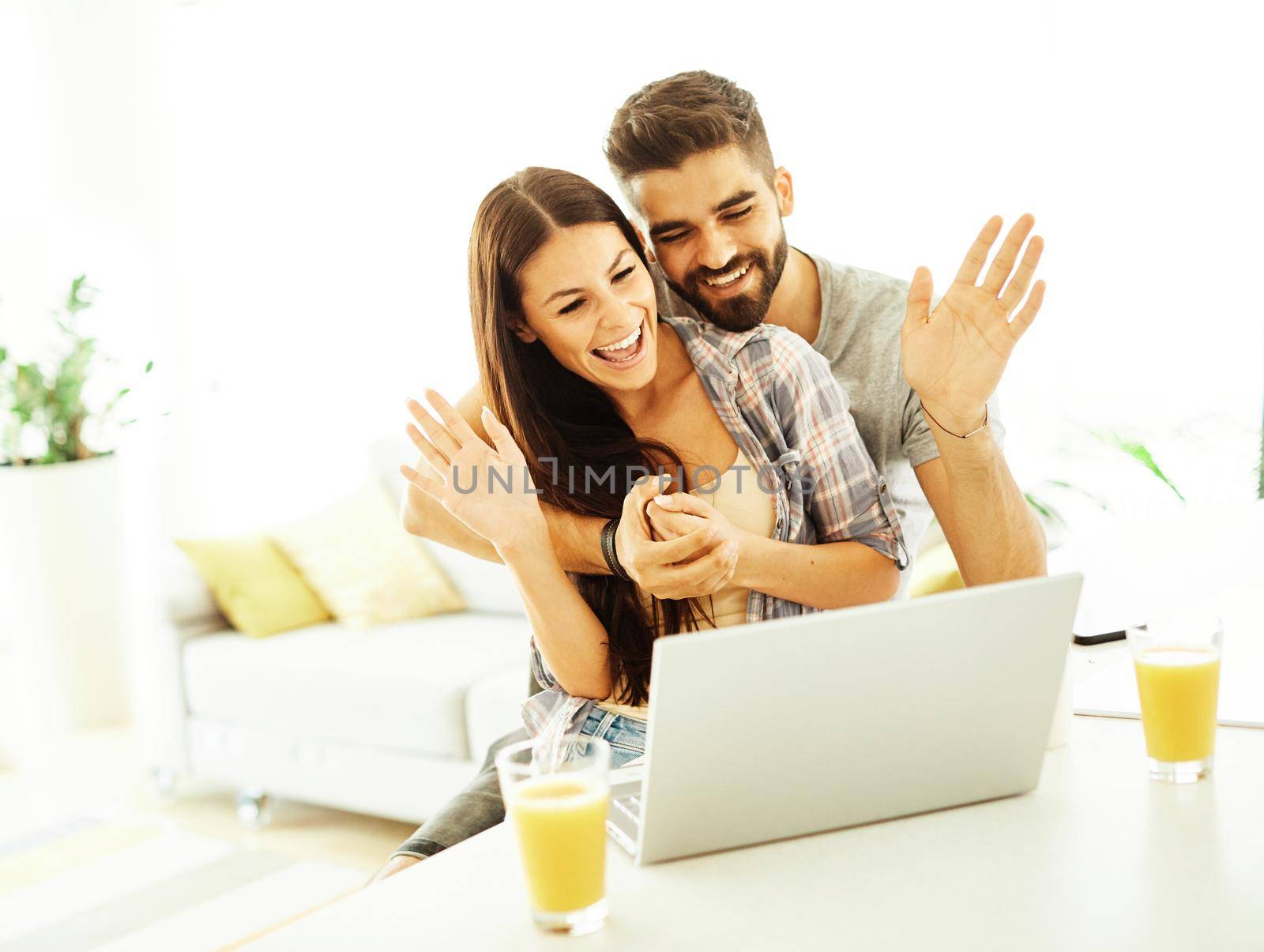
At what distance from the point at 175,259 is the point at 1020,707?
16.1ft

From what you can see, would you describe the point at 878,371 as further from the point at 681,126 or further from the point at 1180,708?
the point at 1180,708

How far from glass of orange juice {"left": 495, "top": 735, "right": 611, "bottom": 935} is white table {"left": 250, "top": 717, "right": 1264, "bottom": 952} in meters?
0.02

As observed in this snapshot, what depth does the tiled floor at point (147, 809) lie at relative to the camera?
3.35 metres

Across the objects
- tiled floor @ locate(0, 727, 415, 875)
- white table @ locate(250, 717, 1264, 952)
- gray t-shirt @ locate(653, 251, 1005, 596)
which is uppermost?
gray t-shirt @ locate(653, 251, 1005, 596)

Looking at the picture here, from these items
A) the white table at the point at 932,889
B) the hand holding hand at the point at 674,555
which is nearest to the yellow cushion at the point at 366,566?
the hand holding hand at the point at 674,555

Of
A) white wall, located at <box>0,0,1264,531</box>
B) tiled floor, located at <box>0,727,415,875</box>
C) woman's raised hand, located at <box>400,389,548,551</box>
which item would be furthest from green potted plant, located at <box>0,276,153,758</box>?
woman's raised hand, located at <box>400,389,548,551</box>

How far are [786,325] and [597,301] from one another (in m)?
0.44

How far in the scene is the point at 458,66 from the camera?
4.65 metres

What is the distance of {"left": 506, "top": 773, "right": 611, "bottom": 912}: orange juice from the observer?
0.88 meters

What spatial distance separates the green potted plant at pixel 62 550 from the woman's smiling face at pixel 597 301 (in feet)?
10.5

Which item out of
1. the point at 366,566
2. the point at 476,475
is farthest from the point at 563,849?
the point at 366,566

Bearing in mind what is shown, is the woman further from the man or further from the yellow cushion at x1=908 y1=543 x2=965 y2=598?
the yellow cushion at x1=908 y1=543 x2=965 y2=598

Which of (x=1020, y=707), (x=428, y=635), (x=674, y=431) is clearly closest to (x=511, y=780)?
(x=1020, y=707)

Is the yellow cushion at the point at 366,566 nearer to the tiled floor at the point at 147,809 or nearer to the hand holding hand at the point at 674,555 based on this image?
the tiled floor at the point at 147,809
